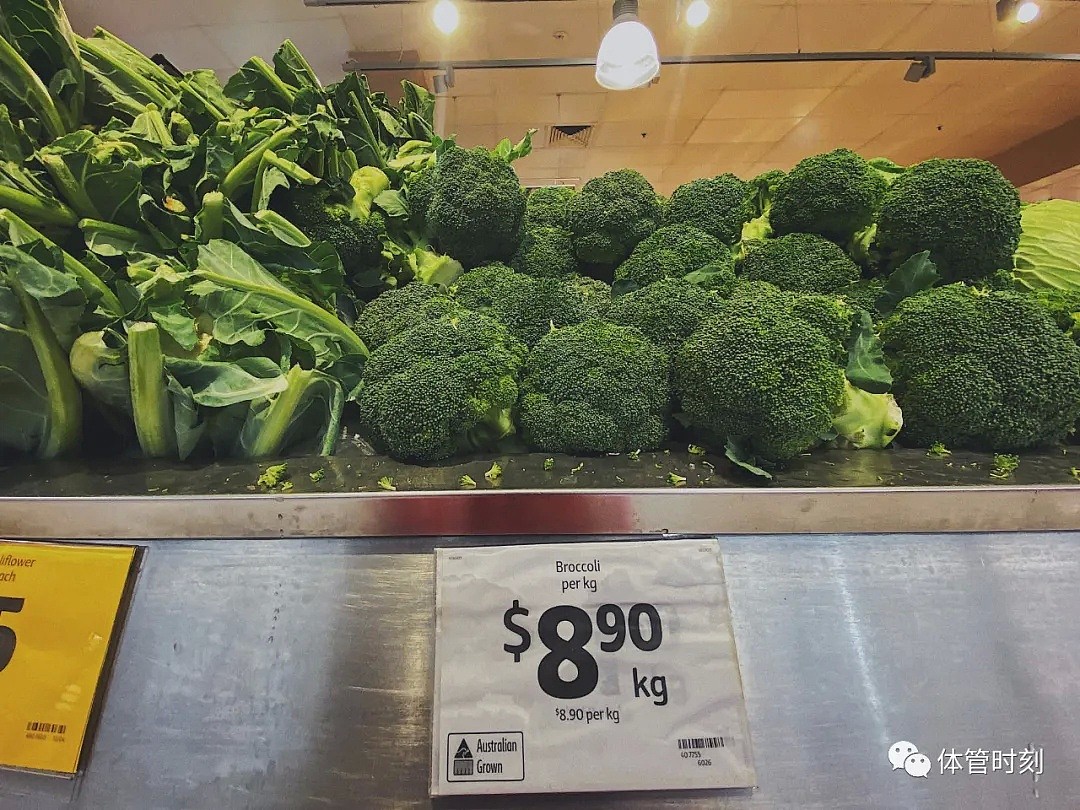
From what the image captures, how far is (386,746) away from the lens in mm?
507

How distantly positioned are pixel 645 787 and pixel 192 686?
0.43 m

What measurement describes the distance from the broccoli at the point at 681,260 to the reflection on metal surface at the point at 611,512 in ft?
1.35

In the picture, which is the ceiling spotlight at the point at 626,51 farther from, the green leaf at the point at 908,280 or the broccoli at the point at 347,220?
the green leaf at the point at 908,280

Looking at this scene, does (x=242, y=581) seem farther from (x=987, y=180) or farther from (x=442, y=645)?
(x=987, y=180)

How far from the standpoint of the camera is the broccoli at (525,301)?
2.69 feet

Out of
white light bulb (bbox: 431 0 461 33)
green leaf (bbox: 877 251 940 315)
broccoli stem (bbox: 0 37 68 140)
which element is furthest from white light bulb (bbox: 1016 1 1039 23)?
broccoli stem (bbox: 0 37 68 140)

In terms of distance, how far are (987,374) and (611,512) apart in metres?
0.52

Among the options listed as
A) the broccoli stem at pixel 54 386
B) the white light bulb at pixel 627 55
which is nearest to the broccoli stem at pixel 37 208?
the broccoli stem at pixel 54 386

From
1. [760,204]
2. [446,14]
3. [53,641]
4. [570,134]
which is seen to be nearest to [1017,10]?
[570,134]

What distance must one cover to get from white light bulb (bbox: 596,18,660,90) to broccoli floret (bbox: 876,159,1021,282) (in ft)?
8.29

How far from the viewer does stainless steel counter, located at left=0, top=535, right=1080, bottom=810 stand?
492mm

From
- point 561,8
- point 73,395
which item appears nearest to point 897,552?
point 73,395

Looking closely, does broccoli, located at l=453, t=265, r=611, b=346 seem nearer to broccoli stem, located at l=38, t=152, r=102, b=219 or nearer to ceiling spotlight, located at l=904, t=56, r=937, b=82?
broccoli stem, located at l=38, t=152, r=102, b=219

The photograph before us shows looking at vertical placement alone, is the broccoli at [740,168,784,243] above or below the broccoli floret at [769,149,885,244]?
above
